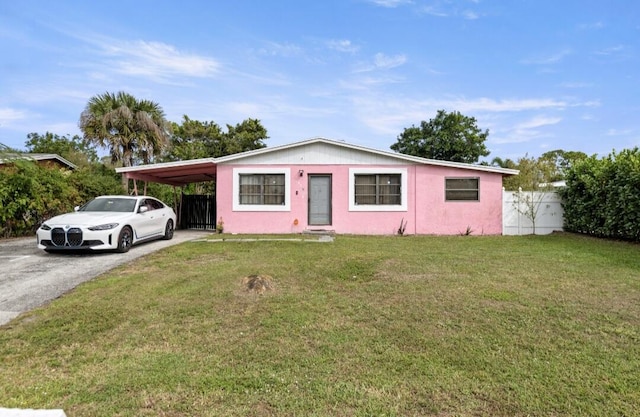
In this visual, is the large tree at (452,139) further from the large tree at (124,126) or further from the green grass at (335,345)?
the green grass at (335,345)

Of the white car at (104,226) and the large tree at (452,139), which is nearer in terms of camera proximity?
the white car at (104,226)

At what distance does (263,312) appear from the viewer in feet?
13.1

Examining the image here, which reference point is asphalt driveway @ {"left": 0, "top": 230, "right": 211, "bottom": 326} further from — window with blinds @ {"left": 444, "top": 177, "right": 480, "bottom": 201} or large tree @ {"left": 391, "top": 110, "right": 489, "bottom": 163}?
large tree @ {"left": 391, "top": 110, "right": 489, "bottom": 163}

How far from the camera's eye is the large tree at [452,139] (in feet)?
95.6

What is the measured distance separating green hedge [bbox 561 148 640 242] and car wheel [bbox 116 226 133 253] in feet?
42.4

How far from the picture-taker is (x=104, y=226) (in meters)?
7.53

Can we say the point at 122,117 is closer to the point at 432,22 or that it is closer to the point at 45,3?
the point at 45,3

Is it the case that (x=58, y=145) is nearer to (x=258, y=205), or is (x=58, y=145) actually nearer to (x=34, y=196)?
(x=34, y=196)

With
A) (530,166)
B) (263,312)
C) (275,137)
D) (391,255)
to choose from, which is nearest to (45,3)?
(263,312)

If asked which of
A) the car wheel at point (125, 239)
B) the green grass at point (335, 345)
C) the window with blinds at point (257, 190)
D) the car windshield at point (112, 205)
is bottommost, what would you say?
the green grass at point (335, 345)

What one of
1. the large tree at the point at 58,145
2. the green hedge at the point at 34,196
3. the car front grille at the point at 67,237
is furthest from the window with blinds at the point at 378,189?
the large tree at the point at 58,145

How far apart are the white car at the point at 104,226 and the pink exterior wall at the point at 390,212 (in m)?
3.14

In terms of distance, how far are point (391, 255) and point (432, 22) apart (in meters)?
7.73

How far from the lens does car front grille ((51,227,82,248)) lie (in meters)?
7.35
